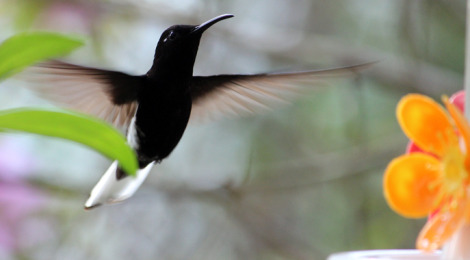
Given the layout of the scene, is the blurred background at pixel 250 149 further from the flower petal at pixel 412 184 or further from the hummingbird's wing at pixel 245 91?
the flower petal at pixel 412 184

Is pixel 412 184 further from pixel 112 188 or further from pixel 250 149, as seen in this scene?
pixel 250 149

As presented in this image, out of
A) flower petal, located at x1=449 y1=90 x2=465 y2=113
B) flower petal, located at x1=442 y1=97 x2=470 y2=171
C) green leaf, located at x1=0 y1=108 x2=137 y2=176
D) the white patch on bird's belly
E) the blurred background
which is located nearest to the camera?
green leaf, located at x1=0 y1=108 x2=137 y2=176

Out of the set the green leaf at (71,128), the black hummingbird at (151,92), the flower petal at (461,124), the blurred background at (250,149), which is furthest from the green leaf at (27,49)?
the blurred background at (250,149)

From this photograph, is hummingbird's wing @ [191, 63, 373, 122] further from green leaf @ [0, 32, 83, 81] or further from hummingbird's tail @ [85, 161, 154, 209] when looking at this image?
green leaf @ [0, 32, 83, 81]

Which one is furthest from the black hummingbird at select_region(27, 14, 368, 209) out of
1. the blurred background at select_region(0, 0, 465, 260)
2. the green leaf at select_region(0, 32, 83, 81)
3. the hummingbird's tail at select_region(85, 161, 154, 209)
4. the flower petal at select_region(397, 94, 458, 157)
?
the blurred background at select_region(0, 0, 465, 260)

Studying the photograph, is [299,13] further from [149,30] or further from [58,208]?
[58,208]

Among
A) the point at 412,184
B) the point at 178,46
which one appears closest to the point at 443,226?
the point at 412,184

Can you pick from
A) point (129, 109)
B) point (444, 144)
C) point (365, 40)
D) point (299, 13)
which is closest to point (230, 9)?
point (299, 13)
